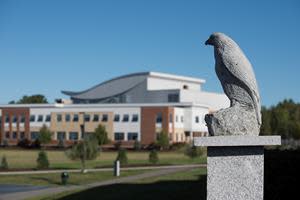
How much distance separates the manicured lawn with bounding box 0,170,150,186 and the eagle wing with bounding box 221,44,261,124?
20.2 meters

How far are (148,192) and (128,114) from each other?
62735mm

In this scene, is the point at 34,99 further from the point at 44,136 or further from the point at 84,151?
Result: the point at 84,151

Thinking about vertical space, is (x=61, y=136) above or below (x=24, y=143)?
above

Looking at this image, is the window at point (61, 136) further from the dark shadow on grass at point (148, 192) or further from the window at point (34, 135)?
the dark shadow on grass at point (148, 192)

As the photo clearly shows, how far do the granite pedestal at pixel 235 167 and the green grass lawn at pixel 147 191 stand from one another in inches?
433

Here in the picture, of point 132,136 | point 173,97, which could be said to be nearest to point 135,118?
point 132,136

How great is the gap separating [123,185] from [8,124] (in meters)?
71.4

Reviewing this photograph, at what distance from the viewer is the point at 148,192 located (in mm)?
21859

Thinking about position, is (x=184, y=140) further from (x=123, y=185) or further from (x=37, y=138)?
(x=123, y=185)

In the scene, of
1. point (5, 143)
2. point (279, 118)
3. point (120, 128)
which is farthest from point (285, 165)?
point (5, 143)

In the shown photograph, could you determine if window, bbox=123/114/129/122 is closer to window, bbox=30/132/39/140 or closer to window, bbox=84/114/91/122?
window, bbox=84/114/91/122

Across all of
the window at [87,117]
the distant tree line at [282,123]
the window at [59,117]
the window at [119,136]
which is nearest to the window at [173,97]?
the window at [119,136]

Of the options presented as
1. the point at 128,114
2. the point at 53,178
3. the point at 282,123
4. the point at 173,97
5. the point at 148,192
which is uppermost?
the point at 173,97

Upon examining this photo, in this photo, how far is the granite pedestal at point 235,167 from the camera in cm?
817
